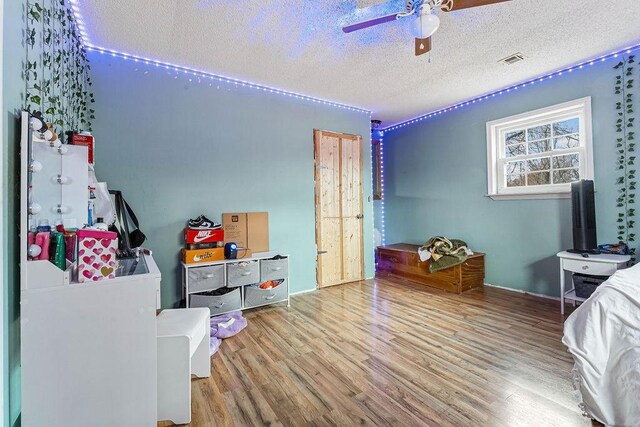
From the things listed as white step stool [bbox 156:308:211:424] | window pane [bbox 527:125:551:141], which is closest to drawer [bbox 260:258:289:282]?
white step stool [bbox 156:308:211:424]

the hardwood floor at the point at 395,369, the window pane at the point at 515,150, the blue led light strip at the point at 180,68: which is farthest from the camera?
the window pane at the point at 515,150

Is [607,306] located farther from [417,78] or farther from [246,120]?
[246,120]

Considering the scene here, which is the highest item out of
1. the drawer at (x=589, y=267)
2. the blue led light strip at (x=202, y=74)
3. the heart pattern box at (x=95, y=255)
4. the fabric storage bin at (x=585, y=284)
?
the blue led light strip at (x=202, y=74)

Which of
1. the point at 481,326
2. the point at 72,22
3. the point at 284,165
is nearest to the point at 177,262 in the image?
the point at 284,165

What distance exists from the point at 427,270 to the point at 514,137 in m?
1.94

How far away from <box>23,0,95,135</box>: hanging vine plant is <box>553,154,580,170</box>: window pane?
14.3 ft

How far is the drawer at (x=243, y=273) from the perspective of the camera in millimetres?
2793

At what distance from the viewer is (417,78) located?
3129 mm

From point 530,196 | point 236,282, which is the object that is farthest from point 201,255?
point 530,196

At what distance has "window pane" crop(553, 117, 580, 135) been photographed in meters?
3.07

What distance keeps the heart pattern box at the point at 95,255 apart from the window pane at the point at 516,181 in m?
4.06

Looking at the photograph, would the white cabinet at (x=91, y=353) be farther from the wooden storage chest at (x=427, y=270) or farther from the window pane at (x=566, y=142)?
the window pane at (x=566, y=142)

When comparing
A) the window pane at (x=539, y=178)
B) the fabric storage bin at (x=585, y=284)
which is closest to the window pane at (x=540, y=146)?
the window pane at (x=539, y=178)

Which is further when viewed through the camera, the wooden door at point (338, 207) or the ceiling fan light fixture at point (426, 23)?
the wooden door at point (338, 207)
